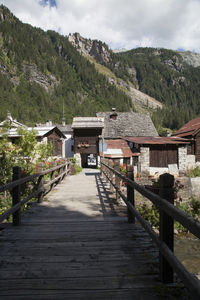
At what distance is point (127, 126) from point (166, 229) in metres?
30.9

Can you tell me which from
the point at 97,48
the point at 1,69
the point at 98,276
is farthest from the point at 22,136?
the point at 97,48

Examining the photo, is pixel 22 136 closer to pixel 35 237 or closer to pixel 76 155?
pixel 35 237

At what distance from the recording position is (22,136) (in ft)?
32.4

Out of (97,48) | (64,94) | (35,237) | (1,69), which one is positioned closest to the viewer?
(35,237)

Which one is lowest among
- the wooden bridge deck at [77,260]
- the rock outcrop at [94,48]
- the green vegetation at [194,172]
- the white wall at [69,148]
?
the green vegetation at [194,172]

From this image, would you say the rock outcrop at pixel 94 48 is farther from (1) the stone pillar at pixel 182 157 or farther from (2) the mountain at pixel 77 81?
(1) the stone pillar at pixel 182 157

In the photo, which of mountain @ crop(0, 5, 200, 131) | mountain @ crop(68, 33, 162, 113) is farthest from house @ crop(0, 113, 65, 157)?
mountain @ crop(68, 33, 162, 113)

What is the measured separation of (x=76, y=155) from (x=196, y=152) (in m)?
14.4

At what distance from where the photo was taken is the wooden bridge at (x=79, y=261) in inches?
78.7

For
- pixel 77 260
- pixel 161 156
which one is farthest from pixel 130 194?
pixel 161 156

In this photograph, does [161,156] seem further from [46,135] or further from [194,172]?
[46,135]

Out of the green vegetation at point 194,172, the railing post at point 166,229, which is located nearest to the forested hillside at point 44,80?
the green vegetation at point 194,172

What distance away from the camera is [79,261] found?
2598 mm

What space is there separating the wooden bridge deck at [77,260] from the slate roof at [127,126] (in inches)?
1048
